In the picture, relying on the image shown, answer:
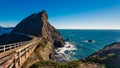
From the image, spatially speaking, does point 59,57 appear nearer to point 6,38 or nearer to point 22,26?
point 6,38

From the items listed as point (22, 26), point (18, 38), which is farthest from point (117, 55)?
point (22, 26)

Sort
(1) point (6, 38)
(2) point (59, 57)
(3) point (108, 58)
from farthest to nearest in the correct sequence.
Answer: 1. (1) point (6, 38)
2. (2) point (59, 57)
3. (3) point (108, 58)

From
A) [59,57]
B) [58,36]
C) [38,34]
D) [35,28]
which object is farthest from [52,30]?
[59,57]

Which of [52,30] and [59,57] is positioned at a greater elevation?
[52,30]

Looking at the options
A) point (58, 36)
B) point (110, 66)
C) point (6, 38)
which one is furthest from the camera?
point (58, 36)

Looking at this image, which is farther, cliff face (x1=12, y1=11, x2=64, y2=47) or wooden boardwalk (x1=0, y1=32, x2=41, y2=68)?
cliff face (x1=12, y1=11, x2=64, y2=47)

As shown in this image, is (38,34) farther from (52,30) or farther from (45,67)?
(45,67)

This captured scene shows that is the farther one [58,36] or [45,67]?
[58,36]

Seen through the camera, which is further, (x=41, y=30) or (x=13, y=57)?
(x=41, y=30)

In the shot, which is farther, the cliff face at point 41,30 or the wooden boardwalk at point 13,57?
the cliff face at point 41,30
